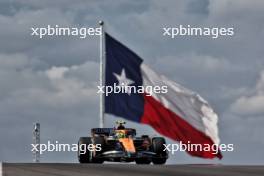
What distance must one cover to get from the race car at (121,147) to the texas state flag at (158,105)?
158 centimetres

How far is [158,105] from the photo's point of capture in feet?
114

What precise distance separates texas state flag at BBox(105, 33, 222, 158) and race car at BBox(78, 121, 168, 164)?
158cm

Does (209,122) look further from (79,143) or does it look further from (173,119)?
(79,143)

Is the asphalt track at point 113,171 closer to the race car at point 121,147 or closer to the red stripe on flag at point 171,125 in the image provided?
the red stripe on flag at point 171,125

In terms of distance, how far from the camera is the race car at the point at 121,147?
115ft

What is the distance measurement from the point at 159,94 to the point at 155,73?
1110 mm

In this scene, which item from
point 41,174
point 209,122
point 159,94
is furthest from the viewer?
point 159,94

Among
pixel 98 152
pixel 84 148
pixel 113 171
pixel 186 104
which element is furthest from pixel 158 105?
pixel 113 171

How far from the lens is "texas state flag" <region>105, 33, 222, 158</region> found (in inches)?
1293

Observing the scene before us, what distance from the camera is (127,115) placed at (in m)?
34.1

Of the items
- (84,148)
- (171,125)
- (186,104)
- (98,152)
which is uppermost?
(186,104)

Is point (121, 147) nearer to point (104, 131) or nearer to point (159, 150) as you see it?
point (104, 131)

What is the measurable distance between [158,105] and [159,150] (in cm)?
216

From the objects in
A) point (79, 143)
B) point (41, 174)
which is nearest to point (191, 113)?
point (79, 143)
